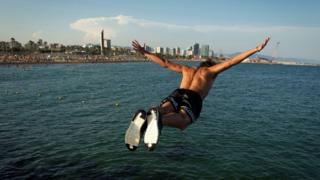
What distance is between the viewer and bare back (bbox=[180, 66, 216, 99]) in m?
8.29

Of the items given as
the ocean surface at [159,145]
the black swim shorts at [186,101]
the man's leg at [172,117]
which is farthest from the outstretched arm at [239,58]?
the ocean surface at [159,145]

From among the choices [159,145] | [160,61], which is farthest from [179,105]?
[159,145]

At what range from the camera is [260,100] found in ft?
140

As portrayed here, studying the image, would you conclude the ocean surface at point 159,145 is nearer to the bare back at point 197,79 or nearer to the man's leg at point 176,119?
the bare back at point 197,79

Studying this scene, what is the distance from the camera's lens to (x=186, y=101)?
7.85m

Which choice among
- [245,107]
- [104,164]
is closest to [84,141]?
[104,164]

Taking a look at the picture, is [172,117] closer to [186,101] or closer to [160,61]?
[186,101]

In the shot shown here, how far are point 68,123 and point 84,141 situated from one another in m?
6.02

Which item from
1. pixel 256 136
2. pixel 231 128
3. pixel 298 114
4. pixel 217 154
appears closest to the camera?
pixel 217 154

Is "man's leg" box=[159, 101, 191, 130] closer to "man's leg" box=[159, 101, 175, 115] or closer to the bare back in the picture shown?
"man's leg" box=[159, 101, 175, 115]

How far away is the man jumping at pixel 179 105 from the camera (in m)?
6.96

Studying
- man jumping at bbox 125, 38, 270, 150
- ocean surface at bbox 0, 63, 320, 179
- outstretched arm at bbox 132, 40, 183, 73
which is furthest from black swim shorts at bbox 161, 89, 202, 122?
ocean surface at bbox 0, 63, 320, 179

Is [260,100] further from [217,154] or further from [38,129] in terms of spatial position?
[38,129]

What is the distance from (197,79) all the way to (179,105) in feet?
3.32
